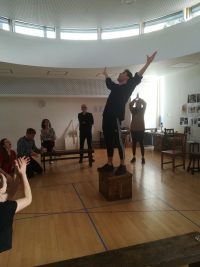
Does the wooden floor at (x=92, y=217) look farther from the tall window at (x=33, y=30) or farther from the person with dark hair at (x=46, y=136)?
the tall window at (x=33, y=30)

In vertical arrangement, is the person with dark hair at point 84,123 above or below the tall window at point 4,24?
below

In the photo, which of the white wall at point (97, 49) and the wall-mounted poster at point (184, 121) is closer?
the white wall at point (97, 49)

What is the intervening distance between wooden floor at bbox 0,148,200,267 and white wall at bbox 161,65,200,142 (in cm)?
309

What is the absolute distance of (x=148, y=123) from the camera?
859 centimetres

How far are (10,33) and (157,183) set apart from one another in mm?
4749

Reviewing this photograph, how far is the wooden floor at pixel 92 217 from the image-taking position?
2.20 m

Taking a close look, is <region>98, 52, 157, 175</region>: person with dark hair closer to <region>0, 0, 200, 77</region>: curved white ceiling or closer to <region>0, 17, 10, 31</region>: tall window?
<region>0, 0, 200, 77</region>: curved white ceiling

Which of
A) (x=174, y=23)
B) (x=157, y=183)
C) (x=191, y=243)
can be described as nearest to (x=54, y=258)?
(x=191, y=243)

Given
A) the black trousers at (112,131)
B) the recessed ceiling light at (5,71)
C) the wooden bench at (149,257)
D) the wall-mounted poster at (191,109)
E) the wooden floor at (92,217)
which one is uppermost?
the recessed ceiling light at (5,71)

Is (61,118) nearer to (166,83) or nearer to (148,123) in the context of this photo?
Result: (148,123)

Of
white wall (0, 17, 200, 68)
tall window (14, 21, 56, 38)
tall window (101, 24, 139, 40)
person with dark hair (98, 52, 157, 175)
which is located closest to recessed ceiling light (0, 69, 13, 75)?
white wall (0, 17, 200, 68)

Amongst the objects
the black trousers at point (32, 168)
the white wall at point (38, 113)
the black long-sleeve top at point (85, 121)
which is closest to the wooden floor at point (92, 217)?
the black trousers at point (32, 168)

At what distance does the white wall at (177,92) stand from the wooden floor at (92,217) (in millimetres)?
3093

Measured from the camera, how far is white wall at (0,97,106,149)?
7543mm
